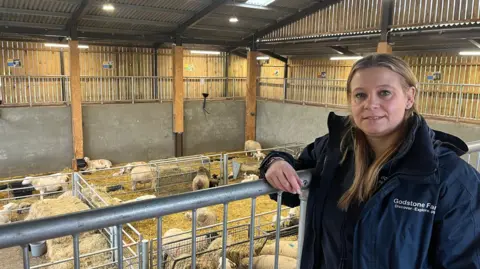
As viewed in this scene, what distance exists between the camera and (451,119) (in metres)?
11.0

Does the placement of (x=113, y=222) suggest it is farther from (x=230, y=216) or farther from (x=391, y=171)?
(x=230, y=216)

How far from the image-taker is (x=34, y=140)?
13.5 metres

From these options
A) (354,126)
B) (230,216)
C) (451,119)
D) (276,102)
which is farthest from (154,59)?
(354,126)

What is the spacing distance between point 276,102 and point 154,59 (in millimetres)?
7246

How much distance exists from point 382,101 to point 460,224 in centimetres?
59

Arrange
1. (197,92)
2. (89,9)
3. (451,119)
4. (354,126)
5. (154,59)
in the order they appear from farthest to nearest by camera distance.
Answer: (197,92) < (154,59) < (89,9) < (451,119) < (354,126)

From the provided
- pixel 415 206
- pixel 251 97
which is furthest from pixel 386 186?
pixel 251 97

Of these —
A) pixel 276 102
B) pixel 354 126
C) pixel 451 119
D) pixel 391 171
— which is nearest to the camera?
pixel 391 171

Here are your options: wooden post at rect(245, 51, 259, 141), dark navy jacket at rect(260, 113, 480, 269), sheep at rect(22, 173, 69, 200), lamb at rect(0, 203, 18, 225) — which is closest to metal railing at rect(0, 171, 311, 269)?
dark navy jacket at rect(260, 113, 480, 269)

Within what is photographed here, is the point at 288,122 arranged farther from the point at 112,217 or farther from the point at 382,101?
the point at 112,217

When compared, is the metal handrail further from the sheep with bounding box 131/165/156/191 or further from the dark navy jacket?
the sheep with bounding box 131/165/156/191

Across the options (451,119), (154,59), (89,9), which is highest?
(89,9)

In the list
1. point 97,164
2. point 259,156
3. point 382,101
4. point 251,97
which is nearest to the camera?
point 382,101

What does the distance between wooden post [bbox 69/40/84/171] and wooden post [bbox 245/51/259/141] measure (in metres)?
7.44
